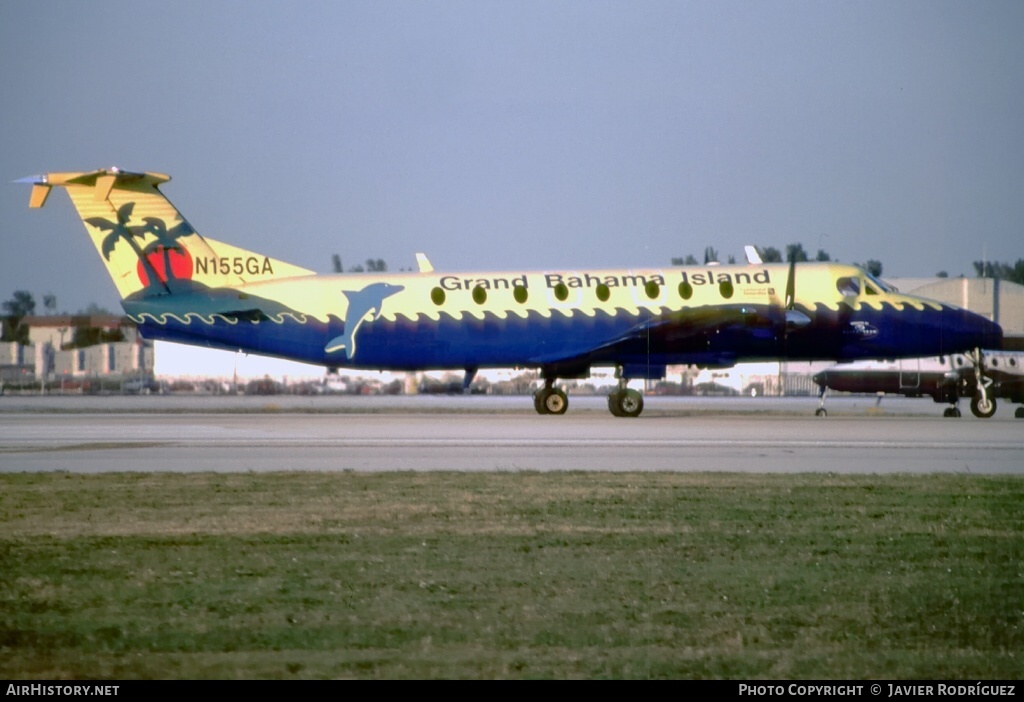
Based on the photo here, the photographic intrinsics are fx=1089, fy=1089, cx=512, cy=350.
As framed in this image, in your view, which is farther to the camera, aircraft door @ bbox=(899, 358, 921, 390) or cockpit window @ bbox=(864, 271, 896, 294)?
aircraft door @ bbox=(899, 358, 921, 390)

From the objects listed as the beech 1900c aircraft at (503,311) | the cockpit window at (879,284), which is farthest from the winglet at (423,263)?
the cockpit window at (879,284)

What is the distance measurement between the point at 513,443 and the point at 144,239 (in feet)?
46.5

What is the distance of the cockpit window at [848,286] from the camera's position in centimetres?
3077

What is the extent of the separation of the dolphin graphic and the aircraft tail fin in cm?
324

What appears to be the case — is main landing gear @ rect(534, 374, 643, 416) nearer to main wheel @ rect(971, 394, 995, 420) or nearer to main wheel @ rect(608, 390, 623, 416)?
main wheel @ rect(608, 390, 623, 416)

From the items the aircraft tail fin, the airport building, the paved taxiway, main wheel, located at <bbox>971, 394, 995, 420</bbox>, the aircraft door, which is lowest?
the paved taxiway

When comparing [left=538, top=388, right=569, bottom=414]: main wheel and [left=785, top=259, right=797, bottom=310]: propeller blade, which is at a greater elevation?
[left=785, top=259, right=797, bottom=310]: propeller blade

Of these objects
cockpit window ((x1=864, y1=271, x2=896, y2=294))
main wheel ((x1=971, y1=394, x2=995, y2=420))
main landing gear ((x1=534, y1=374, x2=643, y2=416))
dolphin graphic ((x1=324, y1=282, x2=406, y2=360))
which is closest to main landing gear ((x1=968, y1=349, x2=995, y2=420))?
main wheel ((x1=971, y1=394, x2=995, y2=420))

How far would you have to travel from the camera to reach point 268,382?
6297cm

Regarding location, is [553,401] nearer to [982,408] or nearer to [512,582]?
[982,408]

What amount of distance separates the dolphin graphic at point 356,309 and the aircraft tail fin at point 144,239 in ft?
10.6

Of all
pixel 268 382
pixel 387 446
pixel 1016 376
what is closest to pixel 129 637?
pixel 387 446

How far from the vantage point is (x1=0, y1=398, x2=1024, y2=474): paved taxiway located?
18.2m
